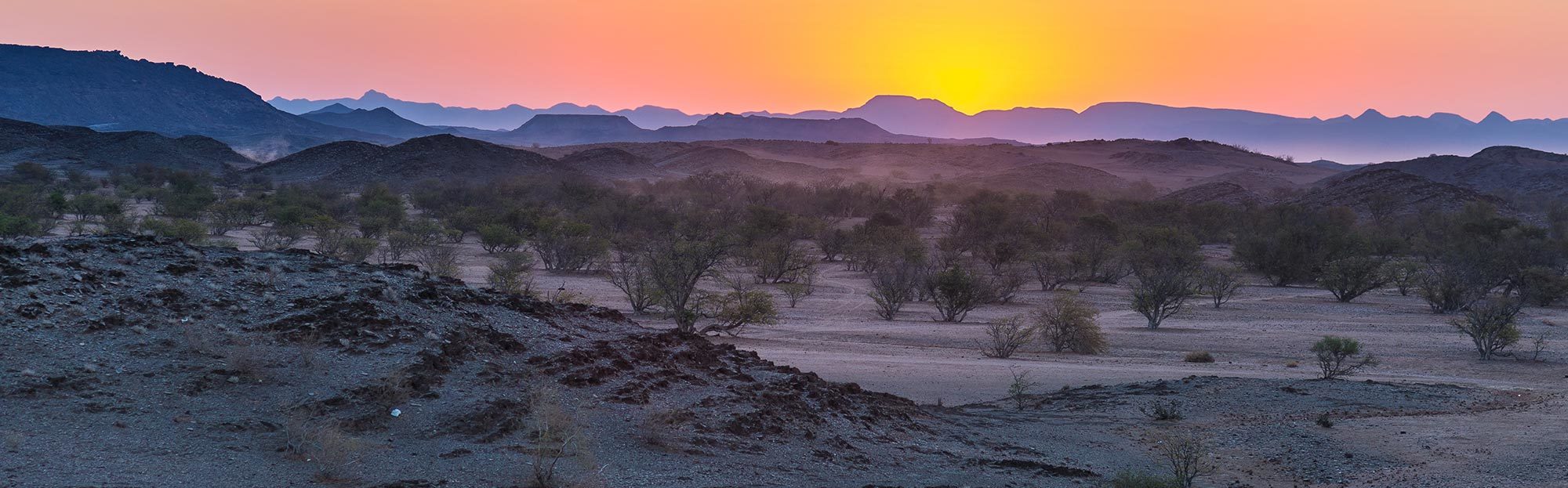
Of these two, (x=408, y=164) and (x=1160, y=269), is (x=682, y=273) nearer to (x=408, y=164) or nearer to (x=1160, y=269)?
(x=1160, y=269)

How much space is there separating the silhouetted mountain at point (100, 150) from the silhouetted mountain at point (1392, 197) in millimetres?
84415

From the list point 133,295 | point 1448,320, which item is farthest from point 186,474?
point 1448,320

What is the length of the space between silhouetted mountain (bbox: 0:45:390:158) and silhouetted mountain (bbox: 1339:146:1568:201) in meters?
143

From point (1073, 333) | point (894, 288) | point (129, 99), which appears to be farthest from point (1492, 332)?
point (129, 99)

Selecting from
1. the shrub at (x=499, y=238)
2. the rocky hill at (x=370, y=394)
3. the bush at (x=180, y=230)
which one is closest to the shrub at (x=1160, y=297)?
the rocky hill at (x=370, y=394)

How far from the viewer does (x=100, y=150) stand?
7994cm

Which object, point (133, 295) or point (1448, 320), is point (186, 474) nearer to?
point (133, 295)

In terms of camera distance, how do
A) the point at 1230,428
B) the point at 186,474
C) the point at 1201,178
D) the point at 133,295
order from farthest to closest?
1. the point at 1201,178
2. the point at 1230,428
3. the point at 133,295
4. the point at 186,474

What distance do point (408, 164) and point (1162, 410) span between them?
7563cm

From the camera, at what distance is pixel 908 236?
39188 millimetres

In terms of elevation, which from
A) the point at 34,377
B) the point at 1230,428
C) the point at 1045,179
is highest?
the point at 1045,179

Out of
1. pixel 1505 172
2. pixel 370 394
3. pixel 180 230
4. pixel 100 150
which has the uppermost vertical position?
pixel 1505 172

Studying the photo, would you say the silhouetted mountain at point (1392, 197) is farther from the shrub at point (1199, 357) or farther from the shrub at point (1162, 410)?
the shrub at point (1162, 410)

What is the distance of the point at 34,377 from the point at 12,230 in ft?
84.3
